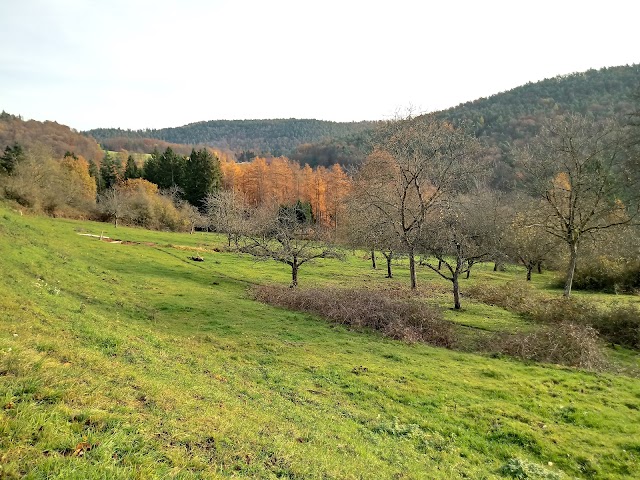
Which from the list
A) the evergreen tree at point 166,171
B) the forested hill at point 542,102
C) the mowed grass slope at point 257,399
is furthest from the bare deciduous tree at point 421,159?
the evergreen tree at point 166,171

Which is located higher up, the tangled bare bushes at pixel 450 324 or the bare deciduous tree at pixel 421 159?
the bare deciduous tree at pixel 421 159

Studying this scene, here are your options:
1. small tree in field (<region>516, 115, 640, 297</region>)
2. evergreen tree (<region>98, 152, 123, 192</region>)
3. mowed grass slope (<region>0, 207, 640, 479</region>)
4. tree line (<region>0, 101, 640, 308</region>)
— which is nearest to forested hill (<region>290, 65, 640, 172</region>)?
tree line (<region>0, 101, 640, 308</region>)

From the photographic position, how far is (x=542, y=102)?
361ft

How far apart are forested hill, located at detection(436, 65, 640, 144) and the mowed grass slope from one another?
84.7m

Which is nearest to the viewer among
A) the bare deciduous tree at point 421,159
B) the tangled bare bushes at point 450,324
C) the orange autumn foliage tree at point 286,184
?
the tangled bare bushes at point 450,324

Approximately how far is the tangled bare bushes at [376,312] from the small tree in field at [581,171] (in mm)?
12819

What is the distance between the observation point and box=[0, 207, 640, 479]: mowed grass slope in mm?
4902

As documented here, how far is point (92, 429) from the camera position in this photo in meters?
4.86

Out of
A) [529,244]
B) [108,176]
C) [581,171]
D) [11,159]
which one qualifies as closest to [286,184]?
[108,176]

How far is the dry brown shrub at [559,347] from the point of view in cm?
1452

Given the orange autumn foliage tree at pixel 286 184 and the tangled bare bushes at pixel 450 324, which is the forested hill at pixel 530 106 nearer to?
the orange autumn foliage tree at pixel 286 184

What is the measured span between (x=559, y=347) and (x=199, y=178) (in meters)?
77.5

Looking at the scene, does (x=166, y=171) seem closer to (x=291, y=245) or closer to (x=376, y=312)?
(x=291, y=245)

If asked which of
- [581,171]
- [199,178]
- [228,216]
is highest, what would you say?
[199,178]
